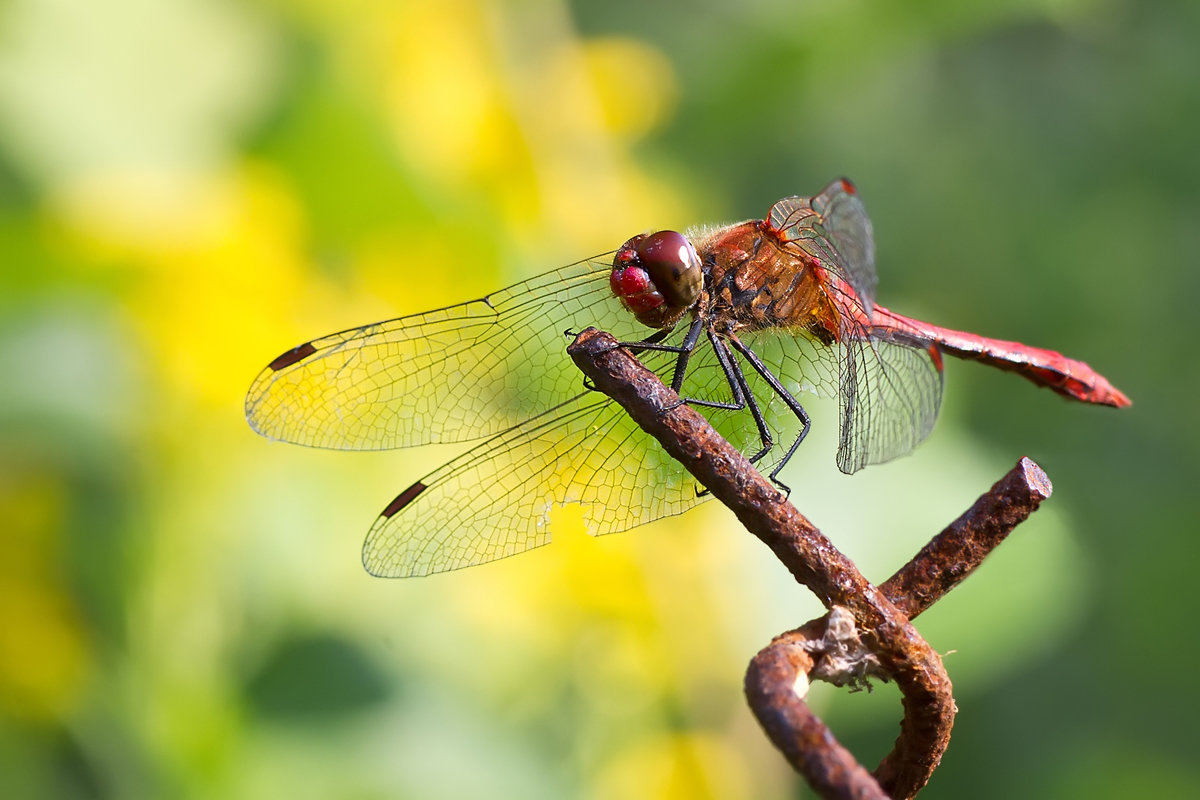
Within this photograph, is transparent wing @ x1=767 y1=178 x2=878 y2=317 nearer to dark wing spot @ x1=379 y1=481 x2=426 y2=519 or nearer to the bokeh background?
the bokeh background

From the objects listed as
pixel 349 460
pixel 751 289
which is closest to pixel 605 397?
pixel 751 289

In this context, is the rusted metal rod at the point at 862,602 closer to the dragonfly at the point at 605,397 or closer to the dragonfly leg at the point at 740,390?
the dragonfly at the point at 605,397

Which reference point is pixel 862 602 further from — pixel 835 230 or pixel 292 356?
pixel 292 356

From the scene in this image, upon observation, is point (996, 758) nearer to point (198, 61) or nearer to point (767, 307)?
point (767, 307)

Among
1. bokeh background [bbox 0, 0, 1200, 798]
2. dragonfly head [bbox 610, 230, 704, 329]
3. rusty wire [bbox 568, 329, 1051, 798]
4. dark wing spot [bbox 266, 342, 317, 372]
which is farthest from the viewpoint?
bokeh background [bbox 0, 0, 1200, 798]

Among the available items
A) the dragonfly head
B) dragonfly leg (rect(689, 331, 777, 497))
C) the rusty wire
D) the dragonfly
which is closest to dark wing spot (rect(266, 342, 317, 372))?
the dragonfly

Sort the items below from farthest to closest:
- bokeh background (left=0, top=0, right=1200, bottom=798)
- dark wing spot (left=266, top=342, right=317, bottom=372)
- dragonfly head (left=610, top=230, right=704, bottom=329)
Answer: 1. bokeh background (left=0, top=0, right=1200, bottom=798)
2. dark wing spot (left=266, top=342, right=317, bottom=372)
3. dragonfly head (left=610, top=230, right=704, bottom=329)

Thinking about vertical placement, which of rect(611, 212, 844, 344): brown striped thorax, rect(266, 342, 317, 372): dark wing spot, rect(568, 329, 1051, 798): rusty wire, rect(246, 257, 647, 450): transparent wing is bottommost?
rect(568, 329, 1051, 798): rusty wire

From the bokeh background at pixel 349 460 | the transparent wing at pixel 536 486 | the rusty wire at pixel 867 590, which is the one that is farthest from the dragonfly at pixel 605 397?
the rusty wire at pixel 867 590
